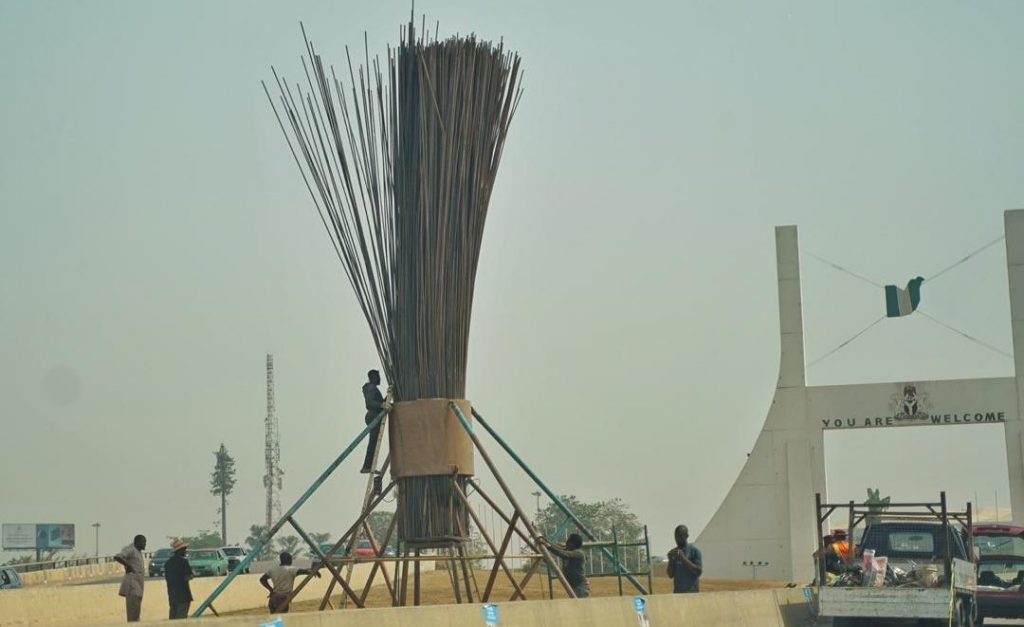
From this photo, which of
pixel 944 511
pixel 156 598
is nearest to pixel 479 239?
pixel 944 511

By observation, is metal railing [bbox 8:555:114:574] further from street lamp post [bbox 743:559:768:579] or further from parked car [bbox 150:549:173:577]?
street lamp post [bbox 743:559:768:579]

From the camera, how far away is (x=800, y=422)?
4366 cm

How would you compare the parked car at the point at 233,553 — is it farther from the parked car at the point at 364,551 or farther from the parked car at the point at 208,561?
the parked car at the point at 364,551

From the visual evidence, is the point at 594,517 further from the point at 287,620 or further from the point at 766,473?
the point at 287,620

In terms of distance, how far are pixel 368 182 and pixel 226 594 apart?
14.8 meters

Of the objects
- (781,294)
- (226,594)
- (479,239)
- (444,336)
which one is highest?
(781,294)

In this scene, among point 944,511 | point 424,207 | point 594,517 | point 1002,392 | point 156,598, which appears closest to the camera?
point 424,207

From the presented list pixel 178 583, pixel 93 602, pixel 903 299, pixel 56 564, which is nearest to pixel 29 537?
pixel 56 564

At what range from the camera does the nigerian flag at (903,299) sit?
138 ft

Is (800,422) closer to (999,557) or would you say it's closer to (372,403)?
(999,557)

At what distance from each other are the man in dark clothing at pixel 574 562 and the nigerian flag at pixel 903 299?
27.2 meters

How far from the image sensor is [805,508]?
43375 millimetres

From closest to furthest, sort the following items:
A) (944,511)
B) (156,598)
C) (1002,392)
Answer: (944,511) → (156,598) → (1002,392)

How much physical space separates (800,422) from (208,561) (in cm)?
1773
